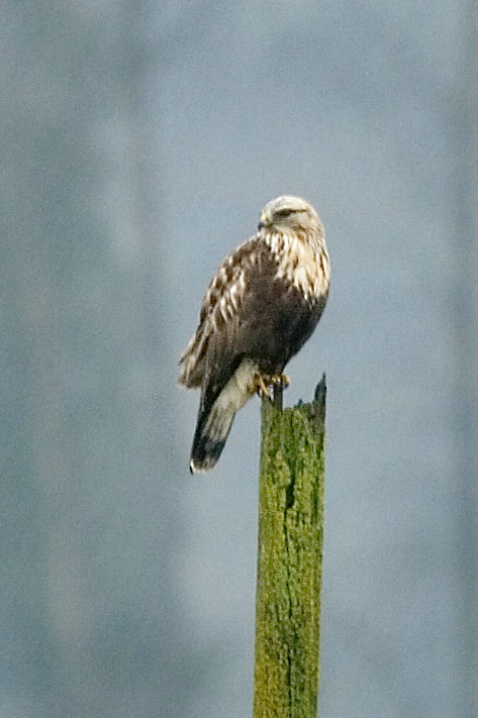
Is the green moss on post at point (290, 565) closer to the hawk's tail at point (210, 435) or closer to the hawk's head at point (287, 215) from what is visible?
the hawk's tail at point (210, 435)

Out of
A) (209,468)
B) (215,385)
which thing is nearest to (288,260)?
(215,385)

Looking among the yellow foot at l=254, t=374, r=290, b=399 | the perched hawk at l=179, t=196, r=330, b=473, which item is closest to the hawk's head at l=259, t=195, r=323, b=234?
the perched hawk at l=179, t=196, r=330, b=473

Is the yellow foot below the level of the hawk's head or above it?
below

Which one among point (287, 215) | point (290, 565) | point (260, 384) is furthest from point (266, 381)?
point (290, 565)

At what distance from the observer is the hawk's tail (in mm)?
2240

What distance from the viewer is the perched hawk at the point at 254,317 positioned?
7.31ft

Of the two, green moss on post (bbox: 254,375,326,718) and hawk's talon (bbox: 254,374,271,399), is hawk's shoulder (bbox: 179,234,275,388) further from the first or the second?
green moss on post (bbox: 254,375,326,718)

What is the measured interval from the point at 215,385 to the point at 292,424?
1.68 ft

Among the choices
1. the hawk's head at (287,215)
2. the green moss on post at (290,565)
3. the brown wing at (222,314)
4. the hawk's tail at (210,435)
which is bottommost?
the green moss on post at (290,565)

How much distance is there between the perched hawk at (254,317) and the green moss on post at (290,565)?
503 millimetres

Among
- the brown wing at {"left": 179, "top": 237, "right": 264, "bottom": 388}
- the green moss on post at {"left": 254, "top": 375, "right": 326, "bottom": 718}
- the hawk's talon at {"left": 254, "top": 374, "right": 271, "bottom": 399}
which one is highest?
the brown wing at {"left": 179, "top": 237, "right": 264, "bottom": 388}

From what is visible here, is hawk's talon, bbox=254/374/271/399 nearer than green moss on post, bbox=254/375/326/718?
No

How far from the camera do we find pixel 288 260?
7.40 ft

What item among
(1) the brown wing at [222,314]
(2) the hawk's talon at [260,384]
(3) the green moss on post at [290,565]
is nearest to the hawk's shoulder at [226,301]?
(1) the brown wing at [222,314]
